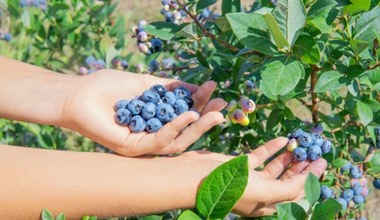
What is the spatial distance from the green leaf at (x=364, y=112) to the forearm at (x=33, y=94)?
72 cm

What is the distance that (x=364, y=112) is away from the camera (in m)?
1.29

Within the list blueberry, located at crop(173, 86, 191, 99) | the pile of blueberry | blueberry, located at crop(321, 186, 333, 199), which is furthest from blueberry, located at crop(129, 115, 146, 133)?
blueberry, located at crop(321, 186, 333, 199)

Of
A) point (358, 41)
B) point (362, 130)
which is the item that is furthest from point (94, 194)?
point (362, 130)

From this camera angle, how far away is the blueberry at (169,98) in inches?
53.7

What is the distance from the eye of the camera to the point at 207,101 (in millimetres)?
1401

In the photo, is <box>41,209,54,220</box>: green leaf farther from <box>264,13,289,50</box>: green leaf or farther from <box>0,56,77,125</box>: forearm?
<box>264,13,289,50</box>: green leaf

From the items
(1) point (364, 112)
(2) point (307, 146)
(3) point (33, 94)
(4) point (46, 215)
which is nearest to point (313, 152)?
(2) point (307, 146)

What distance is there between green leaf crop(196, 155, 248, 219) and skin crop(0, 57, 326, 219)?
0.11 meters

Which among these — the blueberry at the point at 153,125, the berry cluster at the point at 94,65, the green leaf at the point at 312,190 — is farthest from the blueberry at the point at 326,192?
the berry cluster at the point at 94,65

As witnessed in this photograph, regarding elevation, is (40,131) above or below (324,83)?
below

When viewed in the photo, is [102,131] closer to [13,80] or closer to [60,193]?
[60,193]

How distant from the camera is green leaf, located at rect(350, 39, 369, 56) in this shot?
3.74 ft

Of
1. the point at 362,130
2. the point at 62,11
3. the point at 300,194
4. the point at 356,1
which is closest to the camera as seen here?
the point at 356,1

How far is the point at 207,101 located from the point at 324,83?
30 cm
